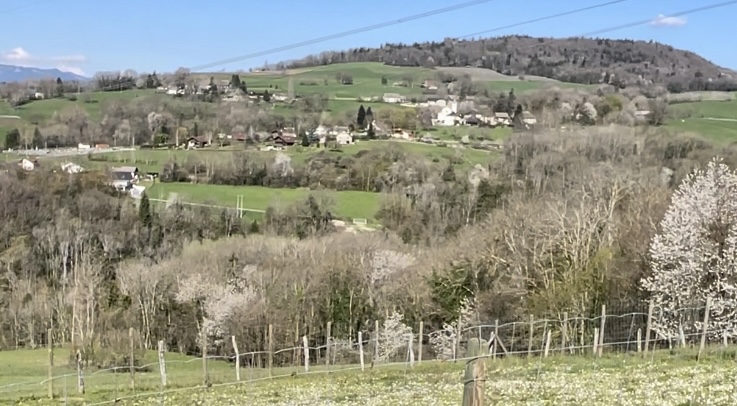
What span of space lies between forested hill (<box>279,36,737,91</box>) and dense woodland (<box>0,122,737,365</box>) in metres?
64.8

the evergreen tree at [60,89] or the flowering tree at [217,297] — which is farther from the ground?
the evergreen tree at [60,89]

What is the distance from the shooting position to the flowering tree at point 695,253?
116ft

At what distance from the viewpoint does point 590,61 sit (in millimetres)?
185375

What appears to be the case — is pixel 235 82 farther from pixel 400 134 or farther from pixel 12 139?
pixel 12 139

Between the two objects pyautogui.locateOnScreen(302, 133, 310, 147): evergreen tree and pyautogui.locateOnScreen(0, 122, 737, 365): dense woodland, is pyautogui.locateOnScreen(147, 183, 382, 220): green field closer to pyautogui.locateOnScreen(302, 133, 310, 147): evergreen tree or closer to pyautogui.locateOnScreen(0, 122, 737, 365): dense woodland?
pyautogui.locateOnScreen(0, 122, 737, 365): dense woodland

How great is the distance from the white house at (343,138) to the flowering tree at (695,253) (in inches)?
3587

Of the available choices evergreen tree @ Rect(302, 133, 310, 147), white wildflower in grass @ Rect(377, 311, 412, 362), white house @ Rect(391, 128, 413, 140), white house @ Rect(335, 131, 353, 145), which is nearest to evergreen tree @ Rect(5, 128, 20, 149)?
evergreen tree @ Rect(302, 133, 310, 147)

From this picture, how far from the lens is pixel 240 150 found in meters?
121

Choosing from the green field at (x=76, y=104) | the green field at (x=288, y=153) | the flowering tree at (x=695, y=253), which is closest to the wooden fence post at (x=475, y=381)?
the flowering tree at (x=695, y=253)

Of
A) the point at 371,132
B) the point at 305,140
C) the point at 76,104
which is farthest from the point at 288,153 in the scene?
the point at 76,104

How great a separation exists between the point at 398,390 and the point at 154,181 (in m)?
95.0

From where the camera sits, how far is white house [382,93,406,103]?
164 m

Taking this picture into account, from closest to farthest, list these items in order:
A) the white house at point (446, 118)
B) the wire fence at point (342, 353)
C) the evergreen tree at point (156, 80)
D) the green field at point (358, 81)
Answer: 1. the wire fence at point (342, 353)
2. the evergreen tree at point (156, 80)
3. the white house at point (446, 118)
4. the green field at point (358, 81)

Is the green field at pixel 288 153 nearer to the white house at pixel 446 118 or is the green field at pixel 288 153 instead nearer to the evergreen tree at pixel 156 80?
the evergreen tree at pixel 156 80
